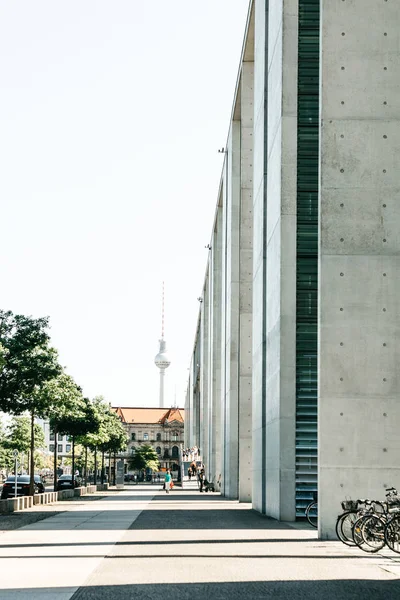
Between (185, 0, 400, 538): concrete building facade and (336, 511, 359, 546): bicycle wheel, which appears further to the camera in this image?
(185, 0, 400, 538): concrete building facade

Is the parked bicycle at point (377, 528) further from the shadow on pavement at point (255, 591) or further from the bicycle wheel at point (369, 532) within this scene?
the shadow on pavement at point (255, 591)

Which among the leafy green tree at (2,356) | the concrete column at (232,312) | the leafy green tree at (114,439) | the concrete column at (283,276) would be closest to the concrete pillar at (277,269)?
the concrete column at (283,276)

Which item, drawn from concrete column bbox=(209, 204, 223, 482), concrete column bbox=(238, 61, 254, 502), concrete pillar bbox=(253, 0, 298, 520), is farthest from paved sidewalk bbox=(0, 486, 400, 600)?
concrete column bbox=(209, 204, 223, 482)

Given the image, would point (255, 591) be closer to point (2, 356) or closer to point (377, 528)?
point (377, 528)

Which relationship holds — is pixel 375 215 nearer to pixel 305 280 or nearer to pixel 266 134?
pixel 305 280

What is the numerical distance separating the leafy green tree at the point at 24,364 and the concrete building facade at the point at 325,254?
22.1ft

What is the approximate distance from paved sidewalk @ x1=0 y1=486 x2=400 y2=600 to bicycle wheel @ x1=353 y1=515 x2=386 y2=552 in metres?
0.25

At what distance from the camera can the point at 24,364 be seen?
110 ft

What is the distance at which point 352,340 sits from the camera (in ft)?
68.6

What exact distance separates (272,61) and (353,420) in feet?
44.3

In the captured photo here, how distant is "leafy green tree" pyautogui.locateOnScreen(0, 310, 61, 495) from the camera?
110 feet

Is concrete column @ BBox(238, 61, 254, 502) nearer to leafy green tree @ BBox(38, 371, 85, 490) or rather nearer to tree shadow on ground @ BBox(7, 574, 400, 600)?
leafy green tree @ BBox(38, 371, 85, 490)

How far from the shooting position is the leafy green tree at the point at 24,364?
3341cm

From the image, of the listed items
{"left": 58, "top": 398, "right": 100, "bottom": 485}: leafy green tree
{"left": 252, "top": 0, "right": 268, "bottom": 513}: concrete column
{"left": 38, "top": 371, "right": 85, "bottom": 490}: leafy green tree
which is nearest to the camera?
{"left": 252, "top": 0, "right": 268, "bottom": 513}: concrete column
